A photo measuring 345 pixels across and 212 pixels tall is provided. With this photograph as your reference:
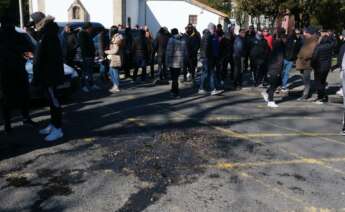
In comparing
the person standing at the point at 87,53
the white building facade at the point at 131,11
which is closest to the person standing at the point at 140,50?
the person standing at the point at 87,53

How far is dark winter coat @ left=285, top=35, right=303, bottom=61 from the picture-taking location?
12.8 metres

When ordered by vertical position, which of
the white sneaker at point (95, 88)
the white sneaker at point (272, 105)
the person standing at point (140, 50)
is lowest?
the white sneaker at point (272, 105)

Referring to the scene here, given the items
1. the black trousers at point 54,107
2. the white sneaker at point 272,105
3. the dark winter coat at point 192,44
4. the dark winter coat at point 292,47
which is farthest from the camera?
the dark winter coat at point 192,44

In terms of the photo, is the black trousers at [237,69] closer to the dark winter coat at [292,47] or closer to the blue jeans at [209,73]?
the blue jeans at [209,73]

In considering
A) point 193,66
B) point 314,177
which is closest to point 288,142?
point 314,177

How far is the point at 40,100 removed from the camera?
33.0 feet

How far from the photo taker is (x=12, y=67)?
727 cm

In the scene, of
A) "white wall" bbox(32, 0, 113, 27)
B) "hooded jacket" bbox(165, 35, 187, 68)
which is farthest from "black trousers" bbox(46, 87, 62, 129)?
"white wall" bbox(32, 0, 113, 27)

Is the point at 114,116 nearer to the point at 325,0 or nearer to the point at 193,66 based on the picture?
the point at 193,66

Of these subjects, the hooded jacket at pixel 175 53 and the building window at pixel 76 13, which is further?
the building window at pixel 76 13

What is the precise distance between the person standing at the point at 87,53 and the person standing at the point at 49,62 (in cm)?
475

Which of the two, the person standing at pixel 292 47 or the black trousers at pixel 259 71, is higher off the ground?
the person standing at pixel 292 47

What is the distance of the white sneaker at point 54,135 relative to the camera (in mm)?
7000

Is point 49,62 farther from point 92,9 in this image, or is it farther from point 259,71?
point 92,9
